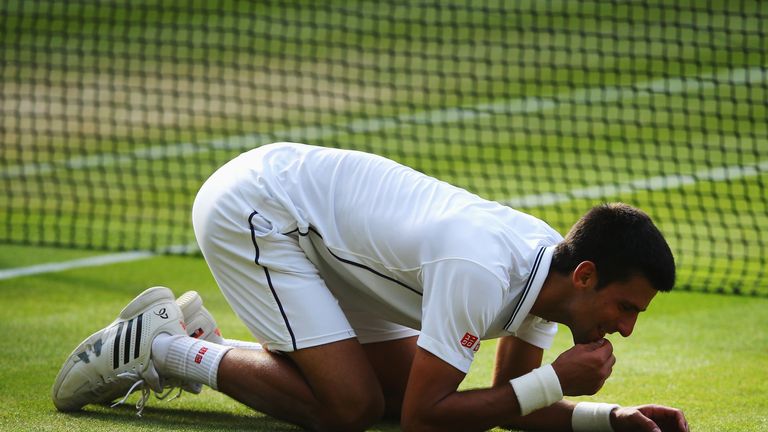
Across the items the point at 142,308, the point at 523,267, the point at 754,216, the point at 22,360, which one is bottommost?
the point at 754,216

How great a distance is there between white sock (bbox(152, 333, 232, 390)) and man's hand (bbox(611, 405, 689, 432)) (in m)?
1.34

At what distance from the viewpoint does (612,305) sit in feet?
11.9

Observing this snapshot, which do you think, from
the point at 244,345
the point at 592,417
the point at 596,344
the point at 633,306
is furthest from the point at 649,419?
the point at 244,345

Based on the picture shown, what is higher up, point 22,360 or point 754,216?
point 22,360

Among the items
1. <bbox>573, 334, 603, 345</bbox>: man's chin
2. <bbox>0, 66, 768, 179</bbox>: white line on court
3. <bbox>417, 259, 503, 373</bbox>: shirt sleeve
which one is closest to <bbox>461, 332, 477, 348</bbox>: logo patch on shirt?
<bbox>417, 259, 503, 373</bbox>: shirt sleeve

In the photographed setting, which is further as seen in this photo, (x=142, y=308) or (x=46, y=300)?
(x=46, y=300)

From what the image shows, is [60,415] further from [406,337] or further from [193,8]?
[193,8]

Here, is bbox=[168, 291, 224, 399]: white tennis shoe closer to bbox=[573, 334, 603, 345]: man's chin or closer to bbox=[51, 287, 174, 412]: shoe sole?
bbox=[51, 287, 174, 412]: shoe sole

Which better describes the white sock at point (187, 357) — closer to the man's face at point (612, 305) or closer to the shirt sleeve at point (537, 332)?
the shirt sleeve at point (537, 332)

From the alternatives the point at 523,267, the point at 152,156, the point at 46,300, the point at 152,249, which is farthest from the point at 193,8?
the point at 523,267

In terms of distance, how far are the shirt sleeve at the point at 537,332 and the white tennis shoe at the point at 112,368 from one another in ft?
4.00

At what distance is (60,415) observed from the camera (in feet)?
13.6

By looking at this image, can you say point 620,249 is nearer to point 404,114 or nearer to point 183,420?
point 183,420

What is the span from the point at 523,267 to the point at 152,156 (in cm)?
693
